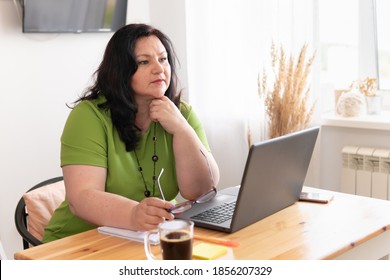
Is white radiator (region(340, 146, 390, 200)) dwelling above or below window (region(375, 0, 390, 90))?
below

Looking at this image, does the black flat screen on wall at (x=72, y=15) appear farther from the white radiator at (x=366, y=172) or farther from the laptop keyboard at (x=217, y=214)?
the laptop keyboard at (x=217, y=214)

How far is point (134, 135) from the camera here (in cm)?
198

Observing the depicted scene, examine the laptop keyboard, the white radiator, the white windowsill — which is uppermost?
the white windowsill

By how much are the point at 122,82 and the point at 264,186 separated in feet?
2.29

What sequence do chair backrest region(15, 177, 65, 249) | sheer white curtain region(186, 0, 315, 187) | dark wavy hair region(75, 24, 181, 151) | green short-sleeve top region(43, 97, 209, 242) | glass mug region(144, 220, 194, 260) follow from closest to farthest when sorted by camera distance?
glass mug region(144, 220, 194, 260)
green short-sleeve top region(43, 97, 209, 242)
dark wavy hair region(75, 24, 181, 151)
chair backrest region(15, 177, 65, 249)
sheer white curtain region(186, 0, 315, 187)

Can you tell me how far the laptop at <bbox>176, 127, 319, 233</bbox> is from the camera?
1.53 meters

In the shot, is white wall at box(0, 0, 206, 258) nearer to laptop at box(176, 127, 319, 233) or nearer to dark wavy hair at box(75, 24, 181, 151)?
dark wavy hair at box(75, 24, 181, 151)

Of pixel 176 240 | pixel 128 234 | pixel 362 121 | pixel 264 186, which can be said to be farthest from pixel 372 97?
pixel 176 240

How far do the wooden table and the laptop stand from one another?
3 cm

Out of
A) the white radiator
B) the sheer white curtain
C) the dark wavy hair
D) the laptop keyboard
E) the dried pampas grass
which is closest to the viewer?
the laptop keyboard

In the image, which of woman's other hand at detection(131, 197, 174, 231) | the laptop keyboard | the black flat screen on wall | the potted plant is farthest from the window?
woman's other hand at detection(131, 197, 174, 231)

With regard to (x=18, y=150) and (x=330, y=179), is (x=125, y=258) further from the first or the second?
(x=330, y=179)

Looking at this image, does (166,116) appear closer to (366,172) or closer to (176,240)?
(176,240)

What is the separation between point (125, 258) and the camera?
4.66 ft
